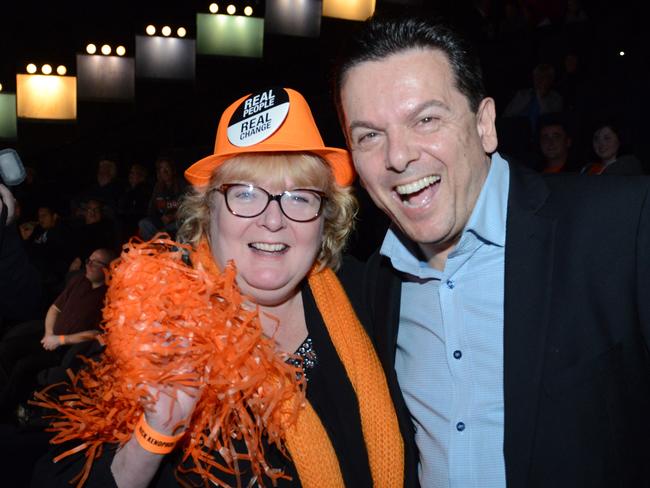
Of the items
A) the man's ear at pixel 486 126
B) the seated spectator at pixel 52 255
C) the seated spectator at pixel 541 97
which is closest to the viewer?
the man's ear at pixel 486 126

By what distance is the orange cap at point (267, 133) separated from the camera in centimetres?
210

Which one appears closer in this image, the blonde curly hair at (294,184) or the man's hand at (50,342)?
the blonde curly hair at (294,184)

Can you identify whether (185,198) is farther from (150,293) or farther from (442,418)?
(442,418)

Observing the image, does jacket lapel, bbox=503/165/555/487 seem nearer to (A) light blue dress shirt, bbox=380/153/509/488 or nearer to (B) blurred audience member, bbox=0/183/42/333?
(A) light blue dress shirt, bbox=380/153/509/488

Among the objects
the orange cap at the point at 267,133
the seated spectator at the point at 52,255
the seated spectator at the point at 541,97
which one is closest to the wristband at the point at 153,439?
the orange cap at the point at 267,133

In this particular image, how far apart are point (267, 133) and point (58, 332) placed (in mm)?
4066

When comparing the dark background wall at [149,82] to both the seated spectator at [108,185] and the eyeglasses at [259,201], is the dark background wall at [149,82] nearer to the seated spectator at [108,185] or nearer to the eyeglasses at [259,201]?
the seated spectator at [108,185]

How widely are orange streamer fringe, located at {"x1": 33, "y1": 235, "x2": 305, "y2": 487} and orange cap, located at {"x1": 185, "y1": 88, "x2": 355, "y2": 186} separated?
37 centimetres

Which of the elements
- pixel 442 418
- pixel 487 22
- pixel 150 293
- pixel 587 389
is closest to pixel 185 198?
pixel 150 293

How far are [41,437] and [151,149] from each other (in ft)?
27.3

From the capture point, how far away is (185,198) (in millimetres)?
2359

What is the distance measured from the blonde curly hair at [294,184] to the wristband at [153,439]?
0.75 m

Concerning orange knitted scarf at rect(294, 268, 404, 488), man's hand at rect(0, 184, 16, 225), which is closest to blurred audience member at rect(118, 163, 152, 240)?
man's hand at rect(0, 184, 16, 225)

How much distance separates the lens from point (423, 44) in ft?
6.54
